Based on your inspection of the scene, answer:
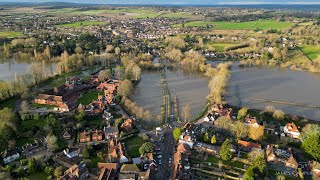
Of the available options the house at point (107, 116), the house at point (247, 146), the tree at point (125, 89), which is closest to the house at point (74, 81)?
the tree at point (125, 89)

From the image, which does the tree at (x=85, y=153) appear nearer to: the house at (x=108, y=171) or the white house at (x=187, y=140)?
the house at (x=108, y=171)

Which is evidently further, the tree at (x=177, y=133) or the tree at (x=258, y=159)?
the tree at (x=177, y=133)

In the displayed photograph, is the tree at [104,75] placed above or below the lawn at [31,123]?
above

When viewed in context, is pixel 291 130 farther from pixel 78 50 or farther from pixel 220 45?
pixel 220 45

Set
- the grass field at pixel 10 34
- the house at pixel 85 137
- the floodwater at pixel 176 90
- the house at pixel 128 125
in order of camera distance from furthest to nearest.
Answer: the grass field at pixel 10 34, the floodwater at pixel 176 90, the house at pixel 128 125, the house at pixel 85 137

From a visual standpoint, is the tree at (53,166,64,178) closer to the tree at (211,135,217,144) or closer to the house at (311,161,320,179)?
the tree at (211,135,217,144)

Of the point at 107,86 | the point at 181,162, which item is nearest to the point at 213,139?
the point at 181,162

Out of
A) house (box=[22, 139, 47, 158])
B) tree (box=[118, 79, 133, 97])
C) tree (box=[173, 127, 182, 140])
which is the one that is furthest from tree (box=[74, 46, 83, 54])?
tree (box=[173, 127, 182, 140])
